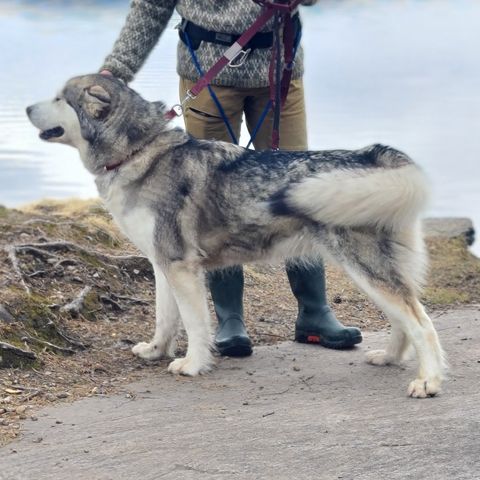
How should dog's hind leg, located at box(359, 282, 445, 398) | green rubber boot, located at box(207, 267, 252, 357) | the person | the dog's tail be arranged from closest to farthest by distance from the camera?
the dog's tail
dog's hind leg, located at box(359, 282, 445, 398)
the person
green rubber boot, located at box(207, 267, 252, 357)

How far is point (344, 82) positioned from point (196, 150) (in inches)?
723

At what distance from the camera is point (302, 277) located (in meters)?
6.78

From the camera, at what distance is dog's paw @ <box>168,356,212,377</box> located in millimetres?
6039

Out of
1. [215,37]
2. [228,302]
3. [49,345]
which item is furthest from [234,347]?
[215,37]

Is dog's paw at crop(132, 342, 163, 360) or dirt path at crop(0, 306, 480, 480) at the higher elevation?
dog's paw at crop(132, 342, 163, 360)

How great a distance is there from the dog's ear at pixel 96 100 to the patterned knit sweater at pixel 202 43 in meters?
0.37

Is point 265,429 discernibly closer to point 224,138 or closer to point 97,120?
point 97,120

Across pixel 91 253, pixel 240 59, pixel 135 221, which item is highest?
pixel 240 59

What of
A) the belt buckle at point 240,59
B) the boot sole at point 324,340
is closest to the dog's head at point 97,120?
the belt buckle at point 240,59

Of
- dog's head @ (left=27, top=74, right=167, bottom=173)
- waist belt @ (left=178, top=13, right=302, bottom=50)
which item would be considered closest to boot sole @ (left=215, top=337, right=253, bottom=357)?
dog's head @ (left=27, top=74, right=167, bottom=173)

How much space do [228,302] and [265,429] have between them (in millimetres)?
1619

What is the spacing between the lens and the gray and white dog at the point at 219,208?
18.7 ft

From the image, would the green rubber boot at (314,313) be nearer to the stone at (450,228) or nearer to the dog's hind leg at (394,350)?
the dog's hind leg at (394,350)

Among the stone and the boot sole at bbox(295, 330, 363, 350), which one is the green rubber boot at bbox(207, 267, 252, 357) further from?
the stone
